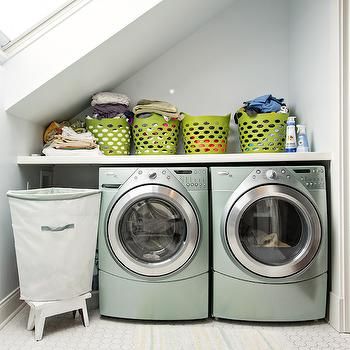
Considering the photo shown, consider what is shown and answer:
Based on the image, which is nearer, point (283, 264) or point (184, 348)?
point (184, 348)

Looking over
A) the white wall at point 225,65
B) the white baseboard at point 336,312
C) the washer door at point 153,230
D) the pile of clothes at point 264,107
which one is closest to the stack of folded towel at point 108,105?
the white wall at point 225,65

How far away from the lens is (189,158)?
5.89 feet

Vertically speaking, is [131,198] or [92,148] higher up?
[92,148]

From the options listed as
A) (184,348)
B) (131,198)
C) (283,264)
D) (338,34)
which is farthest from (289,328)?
(338,34)

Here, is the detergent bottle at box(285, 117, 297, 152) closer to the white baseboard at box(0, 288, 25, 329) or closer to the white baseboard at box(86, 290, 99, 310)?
the white baseboard at box(86, 290, 99, 310)

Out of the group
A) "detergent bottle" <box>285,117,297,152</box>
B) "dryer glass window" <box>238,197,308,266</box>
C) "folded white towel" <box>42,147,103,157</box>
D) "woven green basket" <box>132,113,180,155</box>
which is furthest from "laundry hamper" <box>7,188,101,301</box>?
"detergent bottle" <box>285,117,297,152</box>

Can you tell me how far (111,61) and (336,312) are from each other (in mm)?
1880

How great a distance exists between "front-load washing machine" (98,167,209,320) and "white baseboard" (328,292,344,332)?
66 cm

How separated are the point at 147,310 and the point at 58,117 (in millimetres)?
1437

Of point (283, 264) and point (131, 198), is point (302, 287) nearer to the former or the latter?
point (283, 264)

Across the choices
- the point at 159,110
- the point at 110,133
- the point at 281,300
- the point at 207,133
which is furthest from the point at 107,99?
the point at 281,300

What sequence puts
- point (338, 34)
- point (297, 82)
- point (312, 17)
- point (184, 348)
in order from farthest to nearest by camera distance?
1. point (297, 82)
2. point (312, 17)
3. point (338, 34)
4. point (184, 348)

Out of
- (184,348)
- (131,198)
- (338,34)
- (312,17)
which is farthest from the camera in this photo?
(312,17)

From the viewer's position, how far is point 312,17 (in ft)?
6.36
